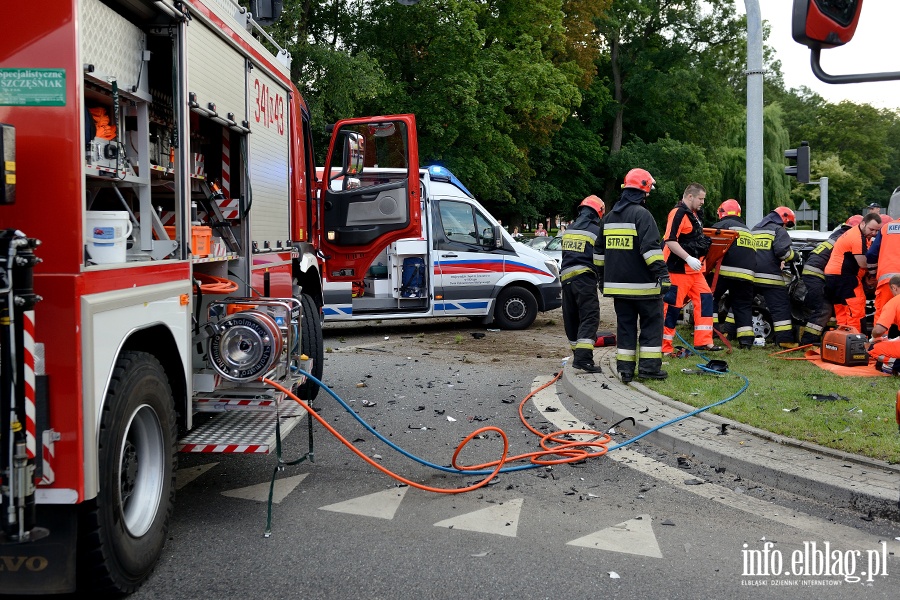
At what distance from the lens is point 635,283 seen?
803 centimetres

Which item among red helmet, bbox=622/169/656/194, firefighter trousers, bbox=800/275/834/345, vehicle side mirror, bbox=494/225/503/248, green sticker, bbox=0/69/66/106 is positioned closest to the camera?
green sticker, bbox=0/69/66/106

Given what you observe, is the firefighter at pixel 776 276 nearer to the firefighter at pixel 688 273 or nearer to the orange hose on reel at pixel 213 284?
the firefighter at pixel 688 273

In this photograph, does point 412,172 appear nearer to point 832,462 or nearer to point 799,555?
point 832,462

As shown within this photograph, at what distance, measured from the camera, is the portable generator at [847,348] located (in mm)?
8914

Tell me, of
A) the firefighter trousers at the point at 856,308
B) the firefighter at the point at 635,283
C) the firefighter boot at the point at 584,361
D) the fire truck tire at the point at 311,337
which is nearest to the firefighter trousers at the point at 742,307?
A: the firefighter trousers at the point at 856,308

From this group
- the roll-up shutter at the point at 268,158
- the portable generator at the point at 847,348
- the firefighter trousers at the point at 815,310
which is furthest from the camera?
the firefighter trousers at the point at 815,310

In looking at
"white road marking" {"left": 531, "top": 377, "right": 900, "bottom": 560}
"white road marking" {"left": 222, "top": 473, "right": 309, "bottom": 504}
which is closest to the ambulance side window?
"white road marking" {"left": 531, "top": 377, "right": 900, "bottom": 560}

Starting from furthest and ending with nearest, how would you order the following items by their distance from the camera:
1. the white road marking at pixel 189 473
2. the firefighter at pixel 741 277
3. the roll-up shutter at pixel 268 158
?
the firefighter at pixel 741 277 → the roll-up shutter at pixel 268 158 → the white road marking at pixel 189 473

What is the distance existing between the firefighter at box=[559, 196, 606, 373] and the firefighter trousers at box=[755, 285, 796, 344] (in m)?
2.60

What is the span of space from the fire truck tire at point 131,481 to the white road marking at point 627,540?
1.99 metres

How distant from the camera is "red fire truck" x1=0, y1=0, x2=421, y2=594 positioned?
3070 mm

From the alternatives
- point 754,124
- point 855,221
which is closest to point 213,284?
point 855,221

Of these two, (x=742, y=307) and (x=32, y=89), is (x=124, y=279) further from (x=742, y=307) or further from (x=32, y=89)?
(x=742, y=307)

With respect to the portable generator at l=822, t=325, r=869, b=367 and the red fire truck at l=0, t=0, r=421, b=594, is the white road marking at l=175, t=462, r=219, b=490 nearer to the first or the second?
the red fire truck at l=0, t=0, r=421, b=594
